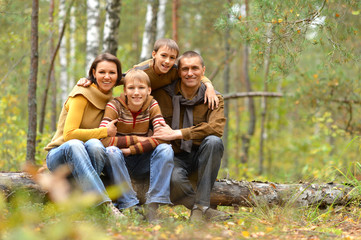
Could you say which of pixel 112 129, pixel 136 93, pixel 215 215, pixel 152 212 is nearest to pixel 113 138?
→ pixel 112 129

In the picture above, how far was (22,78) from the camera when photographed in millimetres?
8508

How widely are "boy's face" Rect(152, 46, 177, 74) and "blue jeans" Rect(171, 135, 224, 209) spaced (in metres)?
0.89

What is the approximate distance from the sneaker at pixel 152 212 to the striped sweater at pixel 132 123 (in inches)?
20.7

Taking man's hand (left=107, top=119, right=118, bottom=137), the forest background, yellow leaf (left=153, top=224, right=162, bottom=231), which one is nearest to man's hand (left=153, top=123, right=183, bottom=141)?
man's hand (left=107, top=119, right=118, bottom=137)

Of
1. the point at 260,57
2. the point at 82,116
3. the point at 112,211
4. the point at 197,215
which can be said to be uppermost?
the point at 260,57

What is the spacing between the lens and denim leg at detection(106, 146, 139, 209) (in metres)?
3.79

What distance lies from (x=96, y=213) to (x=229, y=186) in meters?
1.60

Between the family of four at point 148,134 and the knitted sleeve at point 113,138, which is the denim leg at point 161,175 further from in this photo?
the knitted sleeve at point 113,138

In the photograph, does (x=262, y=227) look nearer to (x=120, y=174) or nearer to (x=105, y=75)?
(x=120, y=174)

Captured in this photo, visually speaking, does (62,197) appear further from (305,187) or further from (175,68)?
(305,187)

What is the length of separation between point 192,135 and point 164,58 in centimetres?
90

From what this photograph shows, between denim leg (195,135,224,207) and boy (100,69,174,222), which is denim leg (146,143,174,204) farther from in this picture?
denim leg (195,135,224,207)

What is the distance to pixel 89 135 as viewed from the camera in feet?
12.6

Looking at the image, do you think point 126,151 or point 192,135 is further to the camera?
point 192,135
